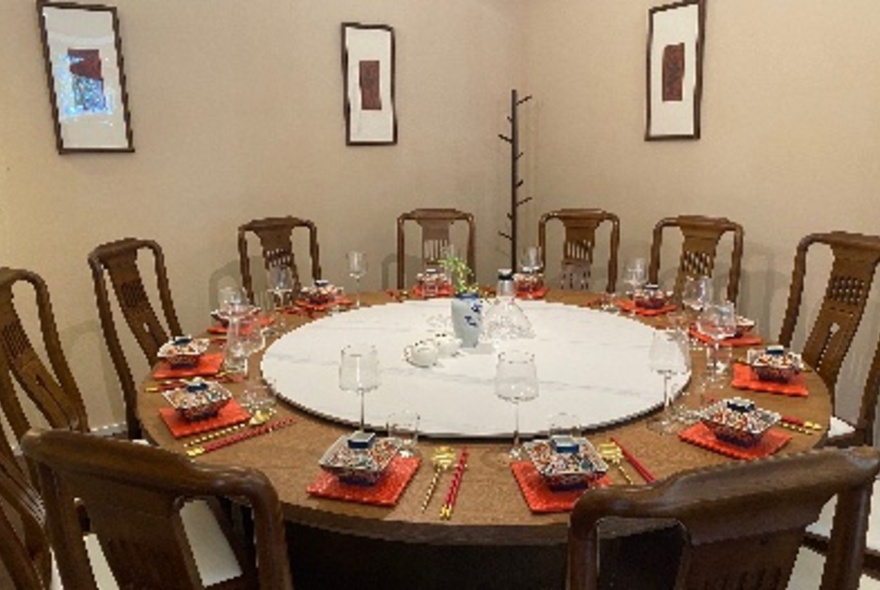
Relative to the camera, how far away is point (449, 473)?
1475mm

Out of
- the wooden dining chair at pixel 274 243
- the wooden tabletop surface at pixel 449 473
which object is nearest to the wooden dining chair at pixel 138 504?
the wooden tabletop surface at pixel 449 473

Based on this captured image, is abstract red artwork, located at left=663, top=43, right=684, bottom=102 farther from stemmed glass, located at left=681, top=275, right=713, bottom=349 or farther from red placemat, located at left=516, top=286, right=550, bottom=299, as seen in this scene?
stemmed glass, located at left=681, top=275, right=713, bottom=349

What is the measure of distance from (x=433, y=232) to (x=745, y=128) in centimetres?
160

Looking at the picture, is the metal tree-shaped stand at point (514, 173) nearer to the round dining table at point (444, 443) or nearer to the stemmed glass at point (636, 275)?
the stemmed glass at point (636, 275)

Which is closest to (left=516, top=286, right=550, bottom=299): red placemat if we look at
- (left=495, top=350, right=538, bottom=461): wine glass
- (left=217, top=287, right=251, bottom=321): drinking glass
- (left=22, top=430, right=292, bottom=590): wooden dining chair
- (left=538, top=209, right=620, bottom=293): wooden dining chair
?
(left=538, top=209, right=620, bottom=293): wooden dining chair

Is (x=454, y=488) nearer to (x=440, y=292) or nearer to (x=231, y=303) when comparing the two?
(x=231, y=303)

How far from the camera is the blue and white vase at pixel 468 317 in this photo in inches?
87.4

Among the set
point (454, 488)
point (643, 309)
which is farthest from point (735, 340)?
point (454, 488)

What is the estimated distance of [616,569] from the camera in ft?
6.51

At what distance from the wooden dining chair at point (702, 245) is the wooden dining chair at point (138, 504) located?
2.48 meters

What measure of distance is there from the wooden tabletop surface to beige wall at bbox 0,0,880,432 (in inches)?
60.3

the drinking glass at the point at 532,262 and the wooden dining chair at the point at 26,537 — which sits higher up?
the drinking glass at the point at 532,262

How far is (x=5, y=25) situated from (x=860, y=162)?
363 centimetres

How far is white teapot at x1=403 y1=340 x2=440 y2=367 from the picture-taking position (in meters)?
2.08
